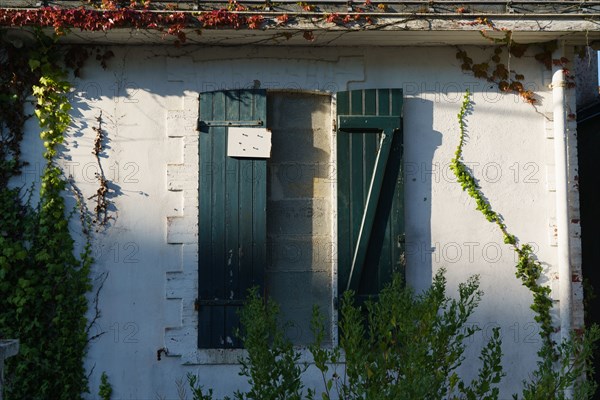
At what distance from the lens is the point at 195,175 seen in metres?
6.53

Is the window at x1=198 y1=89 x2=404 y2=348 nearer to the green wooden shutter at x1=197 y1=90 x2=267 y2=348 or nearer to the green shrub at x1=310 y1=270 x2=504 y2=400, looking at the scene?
the green wooden shutter at x1=197 y1=90 x2=267 y2=348

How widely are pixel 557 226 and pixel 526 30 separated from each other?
1.59 metres

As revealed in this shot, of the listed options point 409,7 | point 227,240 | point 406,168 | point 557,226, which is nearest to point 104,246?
point 227,240

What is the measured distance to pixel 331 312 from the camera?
6.56 metres

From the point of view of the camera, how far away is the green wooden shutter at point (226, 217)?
643 centimetres

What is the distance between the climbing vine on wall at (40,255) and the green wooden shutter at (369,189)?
82.9 inches

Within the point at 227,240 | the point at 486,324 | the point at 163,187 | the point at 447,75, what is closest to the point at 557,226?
the point at 486,324

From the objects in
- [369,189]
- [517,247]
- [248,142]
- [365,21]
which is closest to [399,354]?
[369,189]

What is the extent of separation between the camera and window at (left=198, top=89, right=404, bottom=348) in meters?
6.45

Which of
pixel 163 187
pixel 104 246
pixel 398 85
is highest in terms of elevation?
pixel 398 85

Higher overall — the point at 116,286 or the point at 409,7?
the point at 409,7

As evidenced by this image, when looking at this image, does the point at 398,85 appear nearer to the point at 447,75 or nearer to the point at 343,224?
the point at 447,75

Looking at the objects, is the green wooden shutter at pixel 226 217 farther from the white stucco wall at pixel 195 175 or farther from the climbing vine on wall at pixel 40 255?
the climbing vine on wall at pixel 40 255

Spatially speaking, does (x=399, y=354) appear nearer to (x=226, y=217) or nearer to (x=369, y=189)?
(x=369, y=189)
